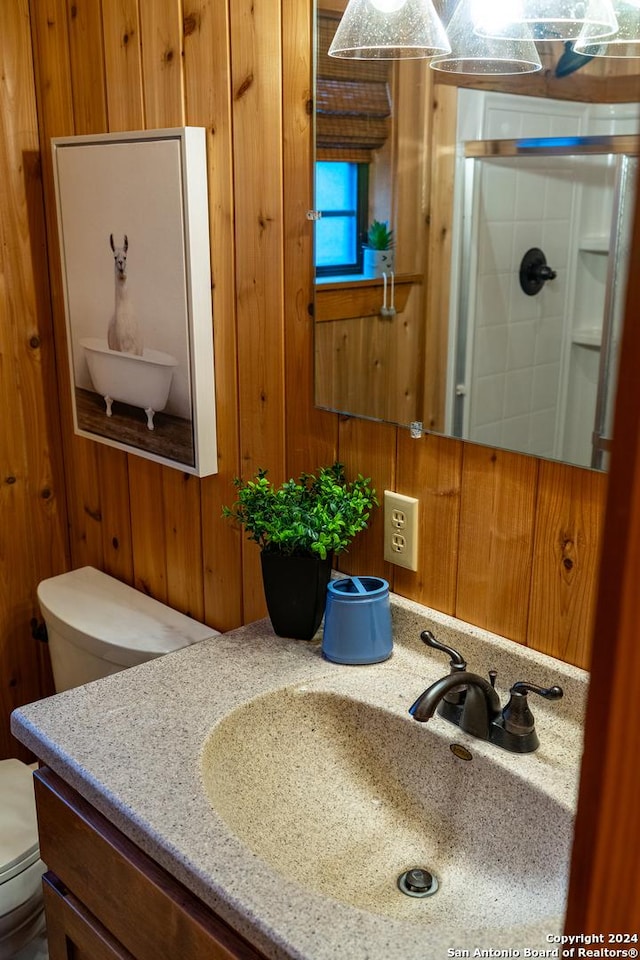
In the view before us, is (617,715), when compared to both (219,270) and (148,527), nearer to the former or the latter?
(219,270)

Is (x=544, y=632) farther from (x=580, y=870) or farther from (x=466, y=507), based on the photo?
(x=580, y=870)

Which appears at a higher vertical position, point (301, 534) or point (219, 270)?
point (219, 270)

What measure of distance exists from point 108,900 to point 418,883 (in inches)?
15.0

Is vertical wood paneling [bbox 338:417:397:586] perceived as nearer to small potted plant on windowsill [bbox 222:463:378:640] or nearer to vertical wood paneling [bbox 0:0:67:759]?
small potted plant on windowsill [bbox 222:463:378:640]

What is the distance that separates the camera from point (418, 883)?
1081 millimetres

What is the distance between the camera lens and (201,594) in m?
1.76

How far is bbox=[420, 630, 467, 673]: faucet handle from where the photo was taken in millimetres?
1195

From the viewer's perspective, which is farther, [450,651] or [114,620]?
[114,620]

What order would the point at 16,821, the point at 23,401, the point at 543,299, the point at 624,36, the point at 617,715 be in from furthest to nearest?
the point at 23,401, the point at 16,821, the point at 543,299, the point at 624,36, the point at 617,715

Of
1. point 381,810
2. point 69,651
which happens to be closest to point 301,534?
point 381,810

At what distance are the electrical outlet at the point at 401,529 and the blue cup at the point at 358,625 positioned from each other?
0.17ft

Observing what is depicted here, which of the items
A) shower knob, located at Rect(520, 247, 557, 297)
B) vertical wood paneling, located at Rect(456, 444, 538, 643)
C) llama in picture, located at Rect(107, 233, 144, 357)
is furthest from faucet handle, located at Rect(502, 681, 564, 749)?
llama in picture, located at Rect(107, 233, 144, 357)

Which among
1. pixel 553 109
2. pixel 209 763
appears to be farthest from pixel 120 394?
pixel 553 109

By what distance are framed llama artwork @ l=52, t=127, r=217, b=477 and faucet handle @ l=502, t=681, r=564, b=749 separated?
0.72 m
